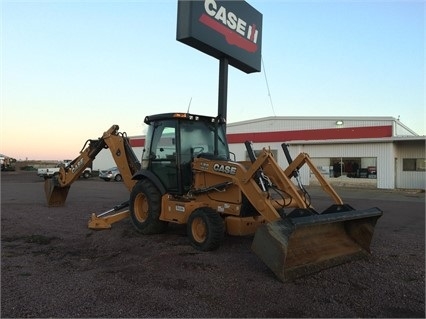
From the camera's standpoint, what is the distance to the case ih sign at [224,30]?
1205cm

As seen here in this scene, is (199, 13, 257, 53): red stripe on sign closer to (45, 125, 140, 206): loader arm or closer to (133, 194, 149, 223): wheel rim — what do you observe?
(45, 125, 140, 206): loader arm

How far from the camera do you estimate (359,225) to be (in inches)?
284

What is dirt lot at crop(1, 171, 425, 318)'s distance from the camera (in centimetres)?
479

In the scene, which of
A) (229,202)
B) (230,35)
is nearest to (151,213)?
(229,202)

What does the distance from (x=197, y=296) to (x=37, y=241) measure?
4.88 meters

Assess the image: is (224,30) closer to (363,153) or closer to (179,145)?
(179,145)

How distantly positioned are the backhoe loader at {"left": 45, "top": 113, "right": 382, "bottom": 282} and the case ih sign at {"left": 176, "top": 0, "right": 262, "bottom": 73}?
13.0 ft

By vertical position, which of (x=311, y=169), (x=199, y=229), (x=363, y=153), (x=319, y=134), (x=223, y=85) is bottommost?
(x=199, y=229)

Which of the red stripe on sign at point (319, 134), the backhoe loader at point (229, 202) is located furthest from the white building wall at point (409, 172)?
the backhoe loader at point (229, 202)

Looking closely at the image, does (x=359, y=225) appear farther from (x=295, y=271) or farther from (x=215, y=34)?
(x=215, y=34)

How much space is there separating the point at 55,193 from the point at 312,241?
1003cm

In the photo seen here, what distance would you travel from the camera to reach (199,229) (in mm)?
7695

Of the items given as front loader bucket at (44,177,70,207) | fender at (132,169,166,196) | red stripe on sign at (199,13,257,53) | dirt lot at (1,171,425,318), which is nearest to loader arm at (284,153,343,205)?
dirt lot at (1,171,425,318)

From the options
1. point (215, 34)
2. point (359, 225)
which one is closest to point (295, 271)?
point (359, 225)
